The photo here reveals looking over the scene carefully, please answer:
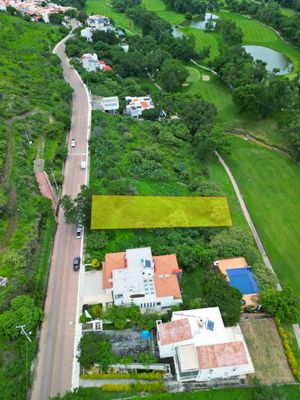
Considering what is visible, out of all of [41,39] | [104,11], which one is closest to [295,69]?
[41,39]

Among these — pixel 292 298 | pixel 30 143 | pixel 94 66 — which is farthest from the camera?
pixel 94 66

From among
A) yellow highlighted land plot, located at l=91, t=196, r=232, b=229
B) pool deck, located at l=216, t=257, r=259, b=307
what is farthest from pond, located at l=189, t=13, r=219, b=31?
pool deck, located at l=216, t=257, r=259, b=307

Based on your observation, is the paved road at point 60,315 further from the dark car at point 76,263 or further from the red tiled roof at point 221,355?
the red tiled roof at point 221,355

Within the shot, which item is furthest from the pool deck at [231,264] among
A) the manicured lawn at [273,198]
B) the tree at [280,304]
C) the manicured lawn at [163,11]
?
the manicured lawn at [163,11]

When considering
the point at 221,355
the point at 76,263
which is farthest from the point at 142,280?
the point at 221,355

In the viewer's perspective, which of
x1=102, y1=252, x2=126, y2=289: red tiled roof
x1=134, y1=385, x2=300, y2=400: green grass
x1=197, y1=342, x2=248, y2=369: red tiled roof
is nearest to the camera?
x1=197, y1=342, x2=248, y2=369: red tiled roof

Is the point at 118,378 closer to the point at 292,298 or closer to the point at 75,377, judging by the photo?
the point at 75,377

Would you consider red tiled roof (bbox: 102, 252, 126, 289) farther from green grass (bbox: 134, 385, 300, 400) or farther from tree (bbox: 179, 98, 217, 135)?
tree (bbox: 179, 98, 217, 135)
